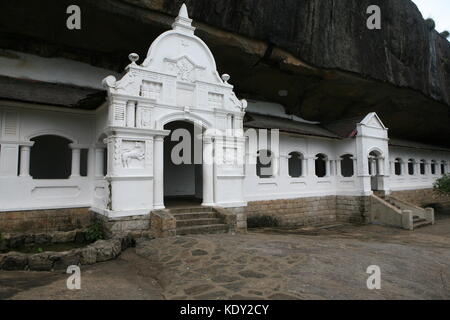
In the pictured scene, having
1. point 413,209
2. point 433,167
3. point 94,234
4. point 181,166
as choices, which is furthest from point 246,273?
point 433,167

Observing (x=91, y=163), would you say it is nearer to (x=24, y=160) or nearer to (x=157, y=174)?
(x=24, y=160)

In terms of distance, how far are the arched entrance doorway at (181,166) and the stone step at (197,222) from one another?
7.97 feet

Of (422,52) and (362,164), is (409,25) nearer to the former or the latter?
(422,52)

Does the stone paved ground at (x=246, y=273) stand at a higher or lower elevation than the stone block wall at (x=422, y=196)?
lower

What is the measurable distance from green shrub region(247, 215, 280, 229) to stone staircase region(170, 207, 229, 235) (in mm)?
3453

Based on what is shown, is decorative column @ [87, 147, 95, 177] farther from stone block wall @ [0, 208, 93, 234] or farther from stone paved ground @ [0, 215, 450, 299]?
stone paved ground @ [0, 215, 450, 299]

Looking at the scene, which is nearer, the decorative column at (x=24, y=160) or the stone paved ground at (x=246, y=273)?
the stone paved ground at (x=246, y=273)

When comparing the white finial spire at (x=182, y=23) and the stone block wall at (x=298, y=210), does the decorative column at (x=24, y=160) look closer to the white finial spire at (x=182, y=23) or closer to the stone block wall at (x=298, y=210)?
the white finial spire at (x=182, y=23)

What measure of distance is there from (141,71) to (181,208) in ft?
13.0

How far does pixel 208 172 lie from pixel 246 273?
15.2 feet

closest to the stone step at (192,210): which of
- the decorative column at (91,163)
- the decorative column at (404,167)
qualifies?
the decorative column at (91,163)

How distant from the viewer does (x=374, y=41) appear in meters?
14.5

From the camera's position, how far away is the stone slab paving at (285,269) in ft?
13.7
